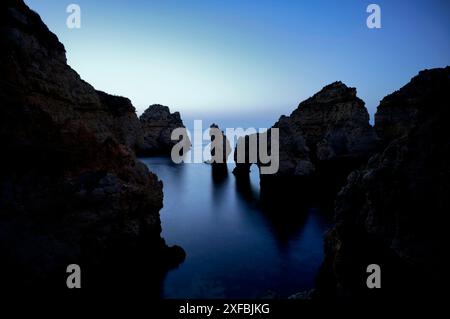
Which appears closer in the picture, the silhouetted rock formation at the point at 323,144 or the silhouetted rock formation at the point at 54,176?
the silhouetted rock formation at the point at 54,176

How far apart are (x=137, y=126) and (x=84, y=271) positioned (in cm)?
5850

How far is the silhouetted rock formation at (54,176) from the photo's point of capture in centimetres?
1250

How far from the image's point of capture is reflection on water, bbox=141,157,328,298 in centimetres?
1761

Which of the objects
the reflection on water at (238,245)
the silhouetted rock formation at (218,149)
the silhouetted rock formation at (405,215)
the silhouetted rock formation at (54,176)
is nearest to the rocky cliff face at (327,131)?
the reflection on water at (238,245)

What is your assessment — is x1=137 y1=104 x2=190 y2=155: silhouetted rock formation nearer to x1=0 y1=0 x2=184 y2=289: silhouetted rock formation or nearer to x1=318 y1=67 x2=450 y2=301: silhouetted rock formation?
x1=0 y1=0 x2=184 y2=289: silhouetted rock formation

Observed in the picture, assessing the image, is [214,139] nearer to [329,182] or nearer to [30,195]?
[329,182]

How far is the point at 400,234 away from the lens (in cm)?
802

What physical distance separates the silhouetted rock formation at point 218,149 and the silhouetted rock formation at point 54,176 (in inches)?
2126

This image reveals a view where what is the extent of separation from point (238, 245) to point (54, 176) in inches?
619

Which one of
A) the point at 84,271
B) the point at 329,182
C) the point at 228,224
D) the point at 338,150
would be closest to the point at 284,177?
the point at 329,182

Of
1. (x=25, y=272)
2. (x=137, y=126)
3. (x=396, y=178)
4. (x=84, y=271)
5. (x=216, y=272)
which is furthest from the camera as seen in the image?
(x=137, y=126)

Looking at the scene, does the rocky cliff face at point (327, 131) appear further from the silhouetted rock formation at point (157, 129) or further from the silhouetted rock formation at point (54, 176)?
the silhouetted rock formation at point (157, 129)

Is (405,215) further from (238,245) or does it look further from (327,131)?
(327,131)

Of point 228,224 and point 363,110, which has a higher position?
point 363,110
